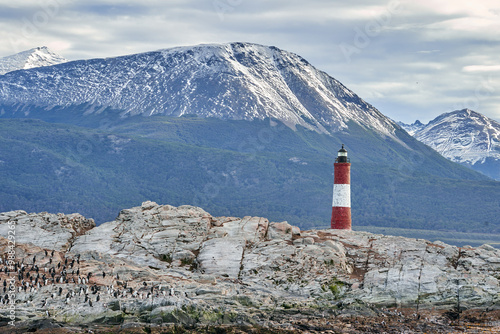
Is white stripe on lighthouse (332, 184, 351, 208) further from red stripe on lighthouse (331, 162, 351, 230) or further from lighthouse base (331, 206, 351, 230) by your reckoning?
lighthouse base (331, 206, 351, 230)

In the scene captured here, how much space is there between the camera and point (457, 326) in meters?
62.0

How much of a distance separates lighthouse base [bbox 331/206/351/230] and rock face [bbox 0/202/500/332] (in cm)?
1436

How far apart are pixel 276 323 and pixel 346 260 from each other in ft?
60.5

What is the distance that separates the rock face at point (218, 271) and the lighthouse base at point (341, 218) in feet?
47.1

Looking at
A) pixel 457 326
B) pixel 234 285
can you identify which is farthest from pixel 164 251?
pixel 457 326

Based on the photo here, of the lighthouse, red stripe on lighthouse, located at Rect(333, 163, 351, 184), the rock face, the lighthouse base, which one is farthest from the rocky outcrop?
red stripe on lighthouse, located at Rect(333, 163, 351, 184)

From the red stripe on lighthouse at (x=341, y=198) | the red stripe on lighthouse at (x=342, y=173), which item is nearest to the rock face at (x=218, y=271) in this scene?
the red stripe on lighthouse at (x=341, y=198)

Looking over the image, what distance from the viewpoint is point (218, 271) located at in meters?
74.2

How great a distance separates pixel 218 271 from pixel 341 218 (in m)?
33.4

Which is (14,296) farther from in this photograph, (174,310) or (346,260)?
(346,260)

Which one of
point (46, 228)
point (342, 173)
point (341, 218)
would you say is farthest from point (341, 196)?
point (46, 228)

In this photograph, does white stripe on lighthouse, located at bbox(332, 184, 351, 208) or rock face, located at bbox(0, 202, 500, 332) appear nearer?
rock face, located at bbox(0, 202, 500, 332)

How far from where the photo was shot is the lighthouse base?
10306cm

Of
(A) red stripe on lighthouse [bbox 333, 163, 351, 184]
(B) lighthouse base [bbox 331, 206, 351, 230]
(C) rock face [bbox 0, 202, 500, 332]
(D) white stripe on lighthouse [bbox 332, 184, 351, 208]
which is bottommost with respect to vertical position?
(C) rock face [bbox 0, 202, 500, 332]
